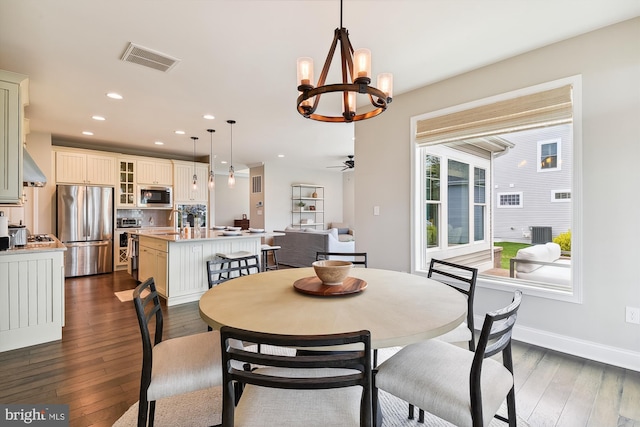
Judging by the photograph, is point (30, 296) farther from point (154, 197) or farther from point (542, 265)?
point (542, 265)

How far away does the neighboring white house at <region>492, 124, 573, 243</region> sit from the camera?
2783 mm

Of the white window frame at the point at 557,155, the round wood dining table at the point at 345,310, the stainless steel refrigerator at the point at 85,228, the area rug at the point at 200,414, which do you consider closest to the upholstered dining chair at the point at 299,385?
the round wood dining table at the point at 345,310

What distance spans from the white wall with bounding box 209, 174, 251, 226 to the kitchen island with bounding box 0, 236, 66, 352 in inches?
315

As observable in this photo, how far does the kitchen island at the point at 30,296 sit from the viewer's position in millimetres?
2646

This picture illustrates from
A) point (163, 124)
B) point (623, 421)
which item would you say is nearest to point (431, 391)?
point (623, 421)

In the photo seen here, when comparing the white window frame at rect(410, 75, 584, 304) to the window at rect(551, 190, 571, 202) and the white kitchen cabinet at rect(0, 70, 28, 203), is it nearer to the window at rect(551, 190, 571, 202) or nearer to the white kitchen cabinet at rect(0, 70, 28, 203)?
the window at rect(551, 190, 571, 202)

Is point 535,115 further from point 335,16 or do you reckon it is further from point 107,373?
point 107,373

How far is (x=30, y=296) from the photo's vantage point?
2.76 metres

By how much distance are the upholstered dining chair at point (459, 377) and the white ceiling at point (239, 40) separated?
204 cm

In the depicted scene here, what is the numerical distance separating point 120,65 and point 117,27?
669 mm

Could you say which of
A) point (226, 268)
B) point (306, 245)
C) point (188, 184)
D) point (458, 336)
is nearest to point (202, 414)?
point (226, 268)

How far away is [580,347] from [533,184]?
1591 mm

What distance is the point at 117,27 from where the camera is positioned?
7.47ft

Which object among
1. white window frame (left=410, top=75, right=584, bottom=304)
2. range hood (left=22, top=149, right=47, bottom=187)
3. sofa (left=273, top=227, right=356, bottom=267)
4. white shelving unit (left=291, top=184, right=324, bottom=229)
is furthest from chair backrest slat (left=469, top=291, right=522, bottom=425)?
white shelving unit (left=291, top=184, right=324, bottom=229)
